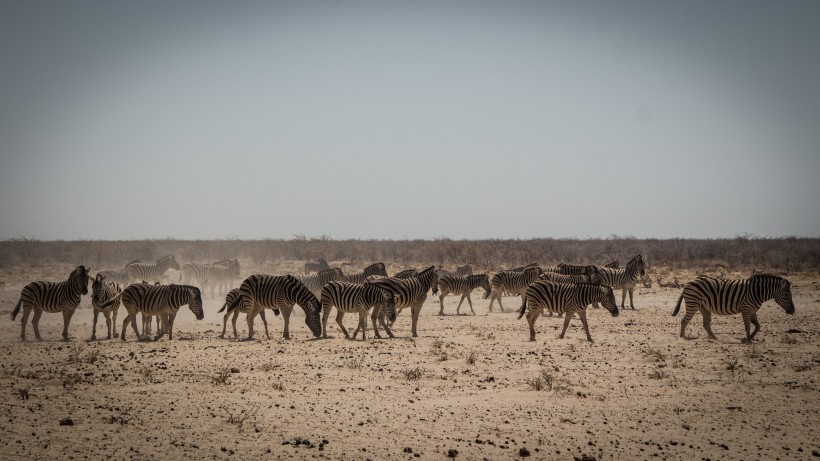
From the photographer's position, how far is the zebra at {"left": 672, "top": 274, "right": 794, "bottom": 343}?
1499cm

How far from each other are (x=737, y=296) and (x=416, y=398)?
9332 millimetres

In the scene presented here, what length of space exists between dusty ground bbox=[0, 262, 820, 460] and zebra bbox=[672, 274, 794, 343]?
679 millimetres

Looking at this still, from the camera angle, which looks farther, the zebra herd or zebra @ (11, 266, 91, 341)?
zebra @ (11, 266, 91, 341)

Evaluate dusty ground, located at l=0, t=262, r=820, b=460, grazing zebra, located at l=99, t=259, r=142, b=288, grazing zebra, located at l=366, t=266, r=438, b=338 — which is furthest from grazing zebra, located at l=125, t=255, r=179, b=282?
grazing zebra, located at l=366, t=266, r=438, b=338

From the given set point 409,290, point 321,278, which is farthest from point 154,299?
point 321,278

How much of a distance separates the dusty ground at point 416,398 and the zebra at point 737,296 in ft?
2.23

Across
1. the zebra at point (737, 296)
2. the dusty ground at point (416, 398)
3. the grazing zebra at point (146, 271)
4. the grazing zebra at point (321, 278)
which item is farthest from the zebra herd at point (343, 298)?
the grazing zebra at point (146, 271)

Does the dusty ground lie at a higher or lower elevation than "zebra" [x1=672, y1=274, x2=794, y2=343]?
lower

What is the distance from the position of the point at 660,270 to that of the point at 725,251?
13.5m

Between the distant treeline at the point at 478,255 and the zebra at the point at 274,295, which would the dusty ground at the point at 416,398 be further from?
the distant treeline at the point at 478,255

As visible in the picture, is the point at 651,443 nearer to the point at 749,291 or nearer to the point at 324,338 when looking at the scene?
the point at 749,291

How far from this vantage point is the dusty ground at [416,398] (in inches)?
317

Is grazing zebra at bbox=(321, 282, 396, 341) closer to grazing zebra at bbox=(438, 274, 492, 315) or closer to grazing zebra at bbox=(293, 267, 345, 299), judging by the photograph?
grazing zebra at bbox=(438, 274, 492, 315)

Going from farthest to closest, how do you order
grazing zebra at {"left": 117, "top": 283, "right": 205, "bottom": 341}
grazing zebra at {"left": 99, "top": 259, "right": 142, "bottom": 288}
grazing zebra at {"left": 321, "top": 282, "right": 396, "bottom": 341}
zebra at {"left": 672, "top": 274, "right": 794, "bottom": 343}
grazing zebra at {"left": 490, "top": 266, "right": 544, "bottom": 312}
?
1. grazing zebra at {"left": 99, "top": 259, "right": 142, "bottom": 288}
2. grazing zebra at {"left": 490, "top": 266, "right": 544, "bottom": 312}
3. grazing zebra at {"left": 321, "top": 282, "right": 396, "bottom": 341}
4. grazing zebra at {"left": 117, "top": 283, "right": 205, "bottom": 341}
5. zebra at {"left": 672, "top": 274, "right": 794, "bottom": 343}
